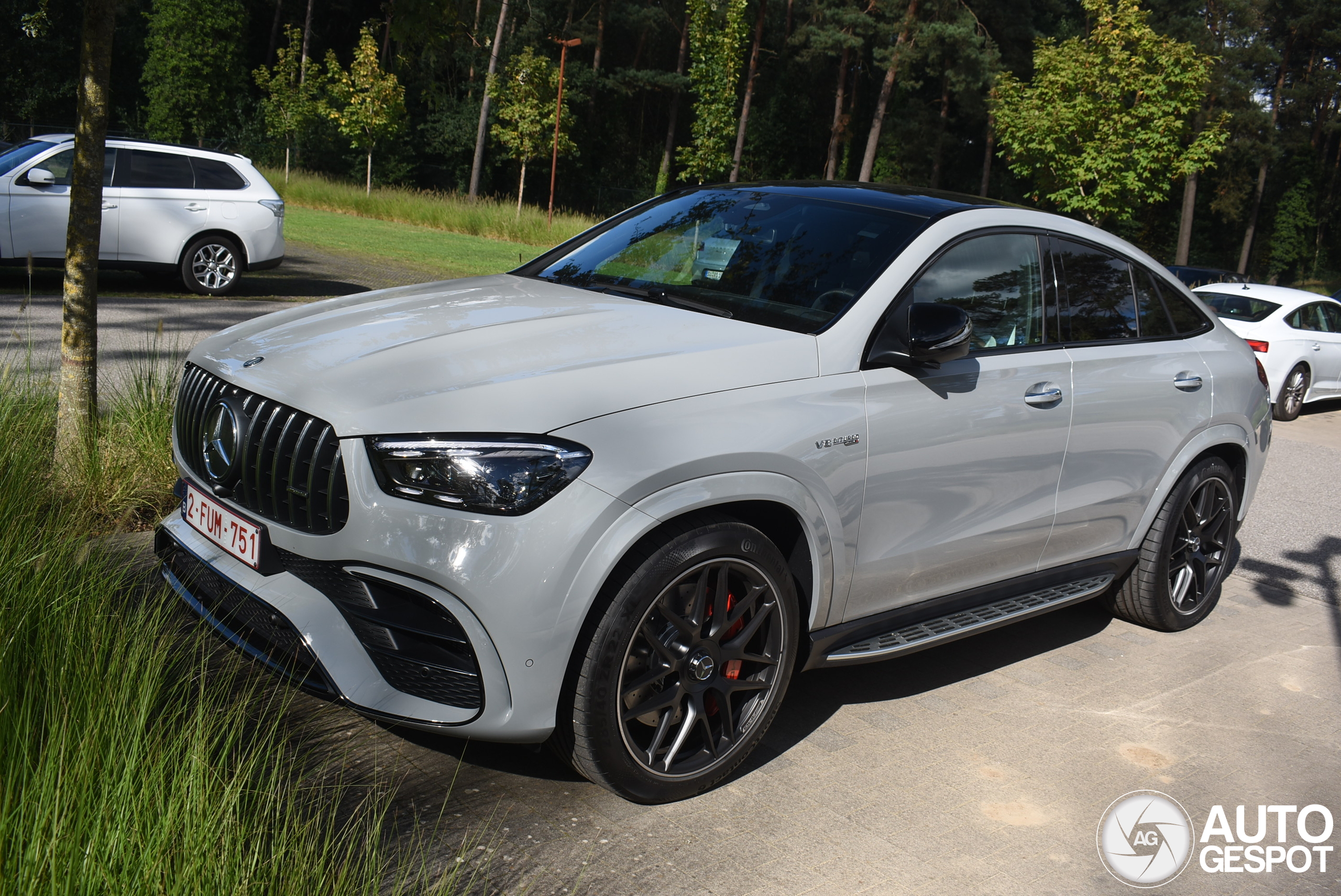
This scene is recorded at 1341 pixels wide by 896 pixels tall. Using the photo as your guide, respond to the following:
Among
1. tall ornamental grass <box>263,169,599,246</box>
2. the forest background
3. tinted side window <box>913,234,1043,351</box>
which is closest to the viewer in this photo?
tinted side window <box>913,234,1043,351</box>

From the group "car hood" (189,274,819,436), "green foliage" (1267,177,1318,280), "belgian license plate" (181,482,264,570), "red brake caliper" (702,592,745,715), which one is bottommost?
"red brake caliper" (702,592,745,715)

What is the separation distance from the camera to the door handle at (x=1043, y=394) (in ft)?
13.3

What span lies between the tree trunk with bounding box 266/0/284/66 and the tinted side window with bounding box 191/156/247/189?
50670mm

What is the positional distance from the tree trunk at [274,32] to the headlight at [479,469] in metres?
62.8

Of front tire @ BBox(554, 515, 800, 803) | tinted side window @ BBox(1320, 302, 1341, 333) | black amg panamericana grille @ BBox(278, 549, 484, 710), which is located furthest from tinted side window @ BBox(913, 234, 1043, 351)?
tinted side window @ BBox(1320, 302, 1341, 333)

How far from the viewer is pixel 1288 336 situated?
43.4 ft

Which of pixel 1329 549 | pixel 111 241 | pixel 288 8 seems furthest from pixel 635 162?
pixel 1329 549

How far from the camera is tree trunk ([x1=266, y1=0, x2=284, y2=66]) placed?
58688 mm

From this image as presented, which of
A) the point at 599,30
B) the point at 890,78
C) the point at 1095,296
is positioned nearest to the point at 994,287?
the point at 1095,296

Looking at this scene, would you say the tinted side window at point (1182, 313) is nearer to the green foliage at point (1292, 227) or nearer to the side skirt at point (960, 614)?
the side skirt at point (960, 614)

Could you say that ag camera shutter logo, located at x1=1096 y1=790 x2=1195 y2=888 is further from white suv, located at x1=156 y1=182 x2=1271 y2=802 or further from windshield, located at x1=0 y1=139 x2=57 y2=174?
windshield, located at x1=0 y1=139 x2=57 y2=174

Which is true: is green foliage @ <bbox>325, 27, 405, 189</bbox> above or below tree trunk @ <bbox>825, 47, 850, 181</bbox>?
below

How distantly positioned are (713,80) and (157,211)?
112 feet

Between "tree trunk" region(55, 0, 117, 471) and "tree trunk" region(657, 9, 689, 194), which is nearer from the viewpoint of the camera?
"tree trunk" region(55, 0, 117, 471)
